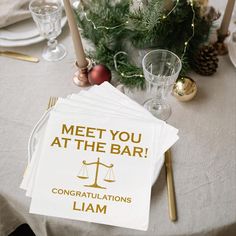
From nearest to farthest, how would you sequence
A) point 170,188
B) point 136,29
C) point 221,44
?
point 170,188, point 136,29, point 221,44

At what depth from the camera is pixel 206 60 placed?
0.79m

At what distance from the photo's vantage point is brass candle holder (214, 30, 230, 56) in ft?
2.80

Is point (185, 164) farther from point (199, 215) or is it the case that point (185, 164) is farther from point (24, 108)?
point (24, 108)

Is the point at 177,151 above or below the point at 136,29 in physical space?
below

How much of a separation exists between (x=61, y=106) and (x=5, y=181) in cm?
19

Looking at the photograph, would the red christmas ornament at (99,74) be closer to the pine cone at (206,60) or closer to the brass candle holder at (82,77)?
the brass candle holder at (82,77)

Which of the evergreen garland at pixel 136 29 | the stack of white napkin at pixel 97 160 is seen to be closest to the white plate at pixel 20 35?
the evergreen garland at pixel 136 29

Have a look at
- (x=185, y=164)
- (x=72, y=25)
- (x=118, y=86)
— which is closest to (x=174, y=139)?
(x=185, y=164)

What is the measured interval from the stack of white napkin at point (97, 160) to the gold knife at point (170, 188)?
0.9 inches

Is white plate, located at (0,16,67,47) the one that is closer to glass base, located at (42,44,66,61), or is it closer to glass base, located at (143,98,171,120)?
glass base, located at (42,44,66,61)

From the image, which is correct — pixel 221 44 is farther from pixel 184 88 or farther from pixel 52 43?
pixel 52 43

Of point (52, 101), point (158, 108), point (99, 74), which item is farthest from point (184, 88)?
point (52, 101)

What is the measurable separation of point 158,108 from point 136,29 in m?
0.18

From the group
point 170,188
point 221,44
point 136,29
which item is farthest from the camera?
point 221,44
